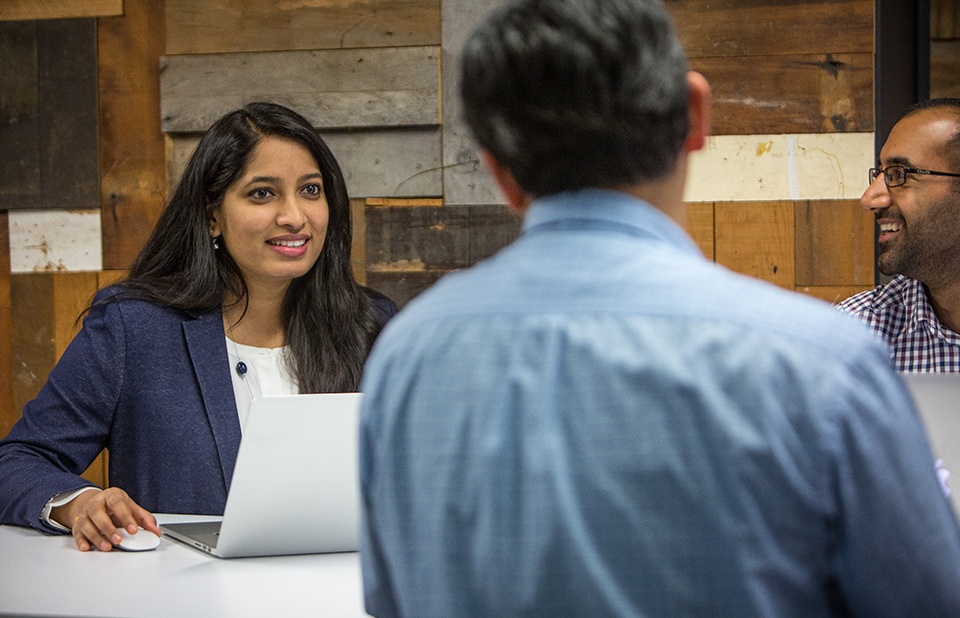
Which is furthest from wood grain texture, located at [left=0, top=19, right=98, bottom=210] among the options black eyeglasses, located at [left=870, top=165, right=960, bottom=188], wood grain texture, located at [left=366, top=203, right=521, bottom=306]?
black eyeglasses, located at [left=870, top=165, right=960, bottom=188]

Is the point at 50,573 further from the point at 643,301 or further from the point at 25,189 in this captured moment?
the point at 25,189

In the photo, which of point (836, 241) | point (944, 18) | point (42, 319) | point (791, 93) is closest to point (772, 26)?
point (791, 93)

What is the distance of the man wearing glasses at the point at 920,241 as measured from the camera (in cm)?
232

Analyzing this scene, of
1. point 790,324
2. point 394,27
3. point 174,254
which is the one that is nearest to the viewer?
point 790,324

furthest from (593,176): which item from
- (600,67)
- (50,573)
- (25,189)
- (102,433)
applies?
(25,189)

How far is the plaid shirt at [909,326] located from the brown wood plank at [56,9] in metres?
2.41

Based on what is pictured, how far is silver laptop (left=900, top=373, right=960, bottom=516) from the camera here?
1405 mm

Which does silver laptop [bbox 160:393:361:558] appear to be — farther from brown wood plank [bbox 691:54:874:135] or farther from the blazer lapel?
brown wood plank [bbox 691:54:874:135]

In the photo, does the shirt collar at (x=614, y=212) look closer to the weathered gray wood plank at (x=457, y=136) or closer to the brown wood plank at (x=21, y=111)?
the weathered gray wood plank at (x=457, y=136)

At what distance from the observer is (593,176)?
0.71 metres

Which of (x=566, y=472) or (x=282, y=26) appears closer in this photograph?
(x=566, y=472)

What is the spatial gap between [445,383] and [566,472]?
109 mm

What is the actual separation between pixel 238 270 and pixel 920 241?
1591mm

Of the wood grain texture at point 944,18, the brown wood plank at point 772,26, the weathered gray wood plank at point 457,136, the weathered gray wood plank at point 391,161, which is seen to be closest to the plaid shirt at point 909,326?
the brown wood plank at point 772,26
